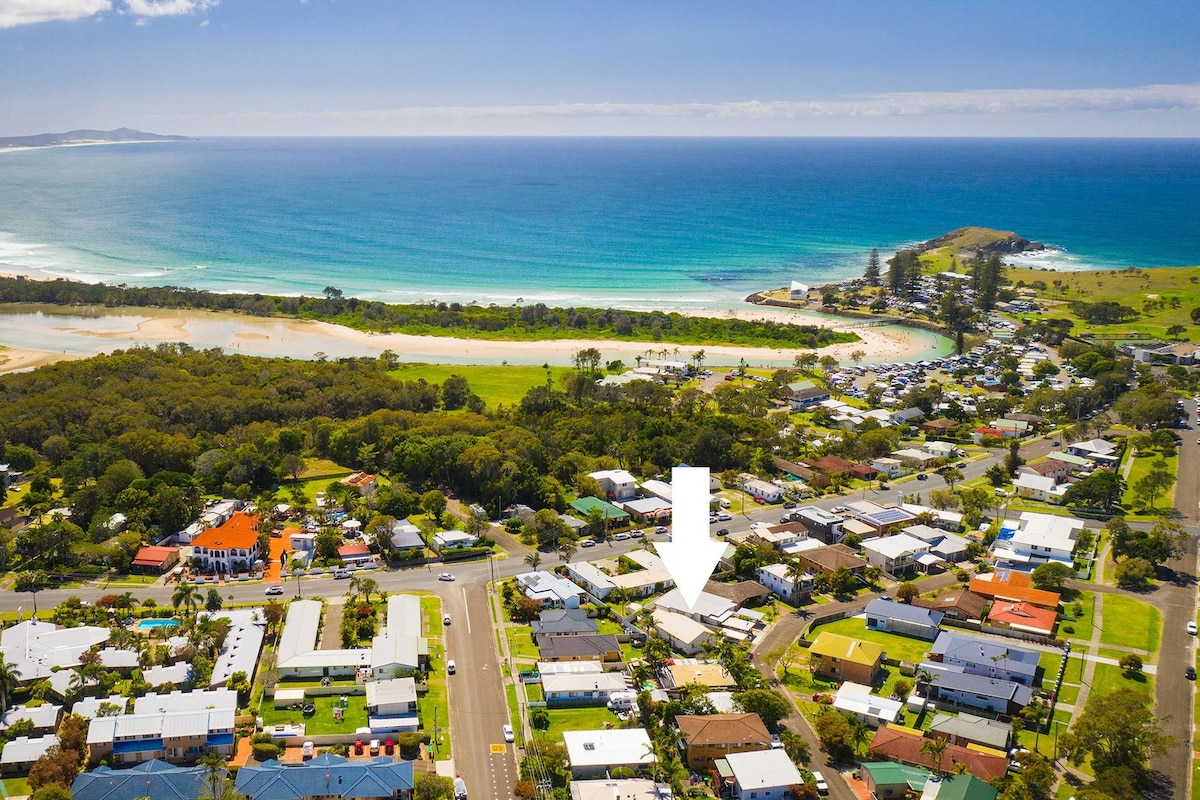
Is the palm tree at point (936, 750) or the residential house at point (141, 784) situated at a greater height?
the residential house at point (141, 784)

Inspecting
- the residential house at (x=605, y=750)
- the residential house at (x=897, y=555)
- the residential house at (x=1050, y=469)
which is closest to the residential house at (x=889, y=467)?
the residential house at (x=1050, y=469)

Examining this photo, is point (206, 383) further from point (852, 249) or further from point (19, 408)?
point (852, 249)

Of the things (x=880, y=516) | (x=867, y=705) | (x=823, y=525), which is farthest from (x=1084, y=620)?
(x=867, y=705)

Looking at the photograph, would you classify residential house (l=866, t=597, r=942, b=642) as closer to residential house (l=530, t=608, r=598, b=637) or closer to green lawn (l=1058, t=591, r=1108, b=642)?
green lawn (l=1058, t=591, r=1108, b=642)

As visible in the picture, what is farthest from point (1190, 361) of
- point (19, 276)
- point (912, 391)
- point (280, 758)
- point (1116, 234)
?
point (19, 276)

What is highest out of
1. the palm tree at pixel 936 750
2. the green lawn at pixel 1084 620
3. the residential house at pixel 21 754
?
the residential house at pixel 21 754

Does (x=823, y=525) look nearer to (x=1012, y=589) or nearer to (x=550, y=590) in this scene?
(x=1012, y=589)

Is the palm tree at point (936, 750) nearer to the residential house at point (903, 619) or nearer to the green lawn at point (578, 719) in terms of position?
the residential house at point (903, 619)
